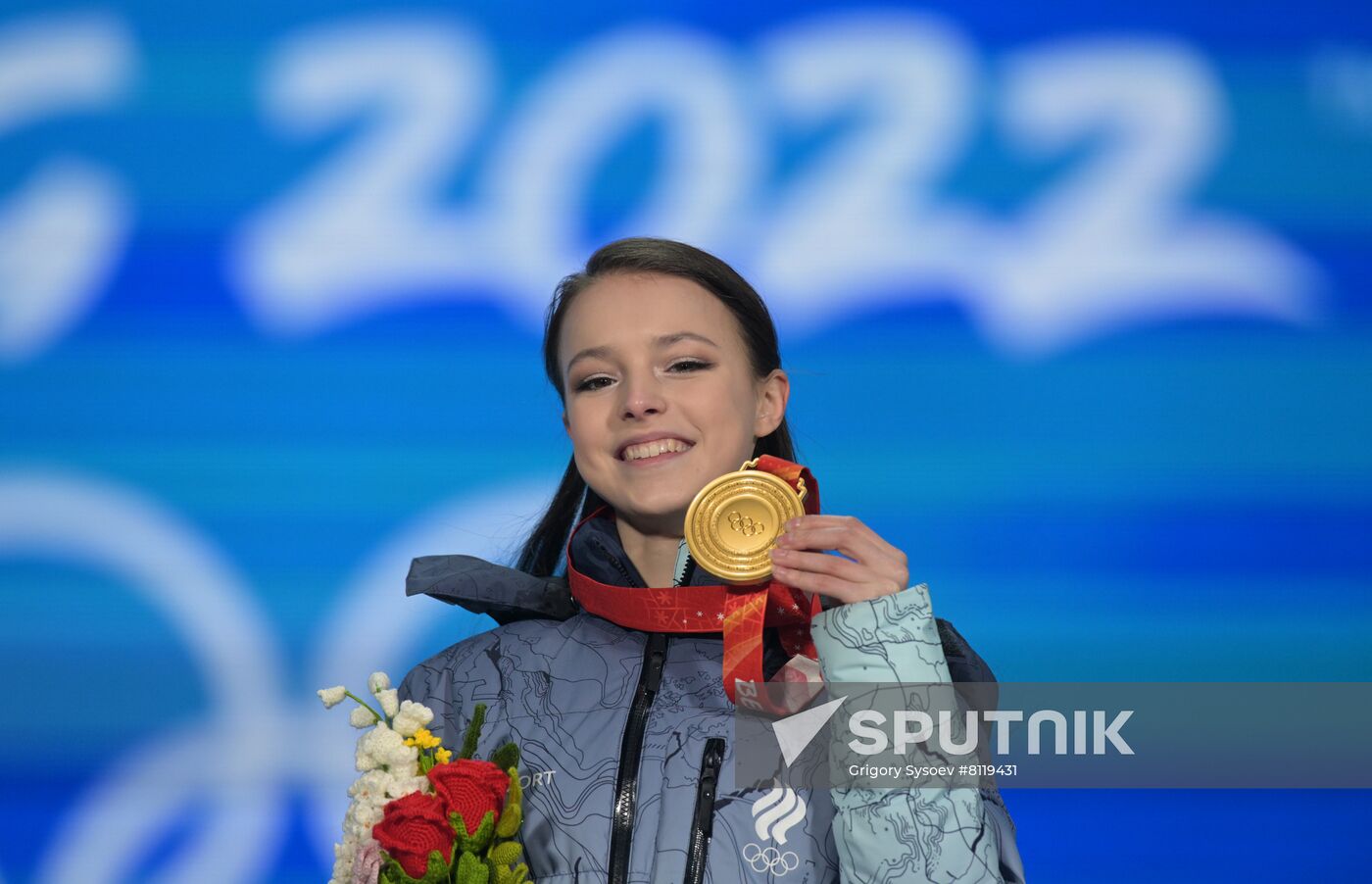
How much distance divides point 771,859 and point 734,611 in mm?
307

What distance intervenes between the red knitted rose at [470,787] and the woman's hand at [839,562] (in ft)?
1.35

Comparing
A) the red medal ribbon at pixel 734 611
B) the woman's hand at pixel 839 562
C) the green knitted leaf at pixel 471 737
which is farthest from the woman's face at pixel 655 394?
the green knitted leaf at pixel 471 737

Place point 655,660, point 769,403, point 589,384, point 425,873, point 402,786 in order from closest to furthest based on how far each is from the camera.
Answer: point 425,873, point 402,786, point 655,660, point 589,384, point 769,403

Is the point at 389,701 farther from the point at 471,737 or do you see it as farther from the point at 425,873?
the point at 425,873

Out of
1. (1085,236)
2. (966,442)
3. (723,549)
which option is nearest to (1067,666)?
(966,442)

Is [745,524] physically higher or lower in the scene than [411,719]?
higher

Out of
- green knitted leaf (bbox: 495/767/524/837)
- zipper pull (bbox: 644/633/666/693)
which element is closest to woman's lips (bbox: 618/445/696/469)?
zipper pull (bbox: 644/633/666/693)

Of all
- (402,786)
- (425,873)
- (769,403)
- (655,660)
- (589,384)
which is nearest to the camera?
(425,873)

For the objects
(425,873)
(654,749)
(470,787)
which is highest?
Result: (654,749)

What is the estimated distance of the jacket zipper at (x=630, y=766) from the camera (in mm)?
1795

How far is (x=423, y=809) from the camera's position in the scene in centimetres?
168

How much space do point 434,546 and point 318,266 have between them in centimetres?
63

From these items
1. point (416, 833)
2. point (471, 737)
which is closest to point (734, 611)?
point (471, 737)

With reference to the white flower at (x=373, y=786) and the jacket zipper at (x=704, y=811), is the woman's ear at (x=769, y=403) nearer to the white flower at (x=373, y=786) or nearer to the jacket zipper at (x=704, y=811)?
the jacket zipper at (x=704, y=811)
